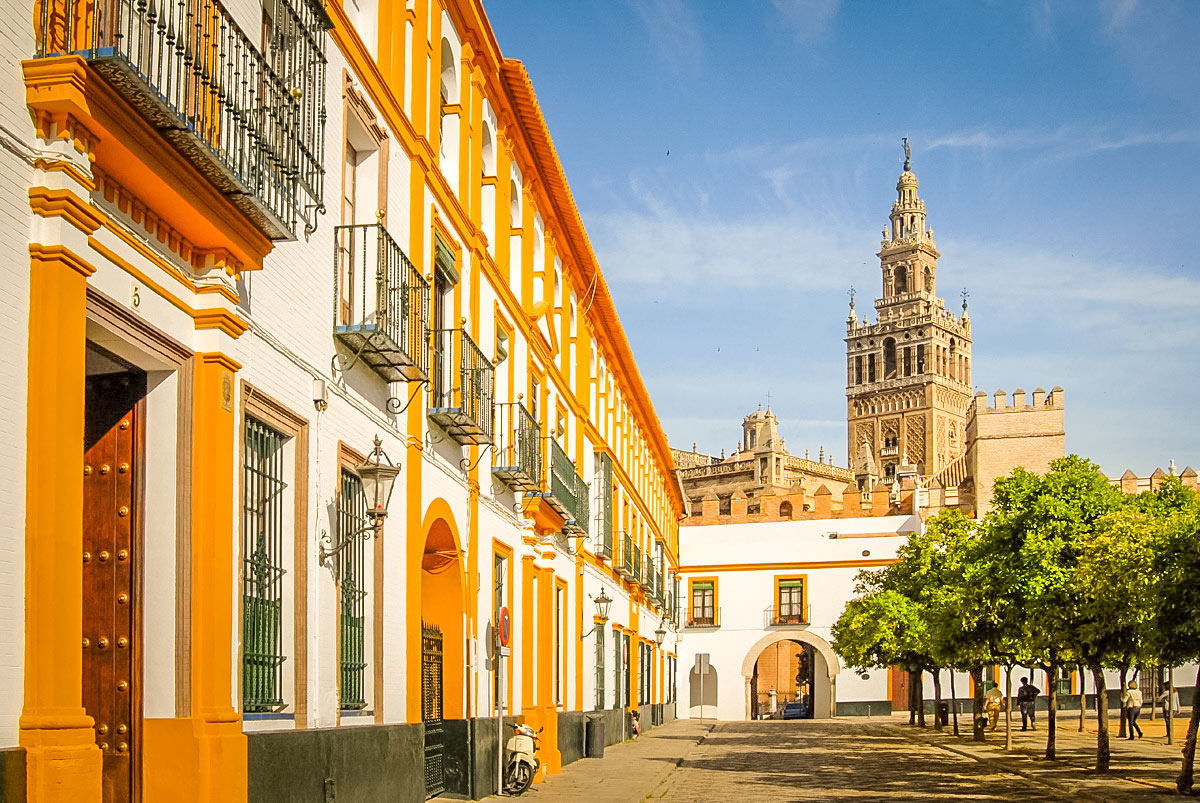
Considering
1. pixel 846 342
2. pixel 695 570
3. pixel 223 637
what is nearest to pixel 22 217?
pixel 223 637

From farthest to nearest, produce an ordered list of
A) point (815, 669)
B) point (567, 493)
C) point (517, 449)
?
point (815, 669) < point (567, 493) < point (517, 449)

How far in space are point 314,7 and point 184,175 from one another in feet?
10.9

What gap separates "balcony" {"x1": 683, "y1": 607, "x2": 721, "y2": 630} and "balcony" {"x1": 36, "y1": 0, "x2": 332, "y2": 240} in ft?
167

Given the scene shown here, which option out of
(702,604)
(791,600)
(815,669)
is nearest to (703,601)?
(702,604)

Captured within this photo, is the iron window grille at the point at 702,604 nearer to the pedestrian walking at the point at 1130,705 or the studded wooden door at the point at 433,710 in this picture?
the pedestrian walking at the point at 1130,705

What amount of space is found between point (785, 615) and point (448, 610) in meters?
44.2

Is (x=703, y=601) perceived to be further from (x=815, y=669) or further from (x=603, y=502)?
(x=603, y=502)

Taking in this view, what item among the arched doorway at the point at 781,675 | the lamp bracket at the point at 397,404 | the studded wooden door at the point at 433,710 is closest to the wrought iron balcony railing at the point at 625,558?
the studded wooden door at the point at 433,710

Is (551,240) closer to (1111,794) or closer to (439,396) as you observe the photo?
(439,396)

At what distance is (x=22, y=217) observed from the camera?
267 inches

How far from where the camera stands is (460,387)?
1631cm

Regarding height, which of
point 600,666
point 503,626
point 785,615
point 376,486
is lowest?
point 785,615

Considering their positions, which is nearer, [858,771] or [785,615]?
[858,771]

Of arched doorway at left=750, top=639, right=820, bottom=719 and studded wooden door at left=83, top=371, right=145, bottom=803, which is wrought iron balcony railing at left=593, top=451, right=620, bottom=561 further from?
arched doorway at left=750, top=639, right=820, bottom=719
